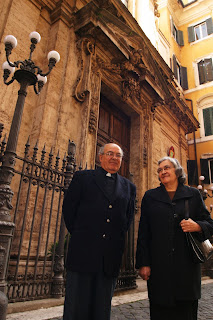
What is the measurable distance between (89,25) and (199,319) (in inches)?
311

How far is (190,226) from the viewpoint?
215cm

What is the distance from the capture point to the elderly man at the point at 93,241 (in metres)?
2.04

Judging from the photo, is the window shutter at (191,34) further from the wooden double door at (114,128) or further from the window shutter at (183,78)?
the wooden double door at (114,128)

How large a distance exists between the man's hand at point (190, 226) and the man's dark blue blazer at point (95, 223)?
1.65 ft

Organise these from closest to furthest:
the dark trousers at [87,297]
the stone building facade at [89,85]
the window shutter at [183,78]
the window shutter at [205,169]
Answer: the dark trousers at [87,297] → the stone building facade at [89,85] → the window shutter at [205,169] → the window shutter at [183,78]

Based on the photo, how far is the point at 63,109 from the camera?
7141mm

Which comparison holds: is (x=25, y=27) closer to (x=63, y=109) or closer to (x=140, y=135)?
(x=63, y=109)

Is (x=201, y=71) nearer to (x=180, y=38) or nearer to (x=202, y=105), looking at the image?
(x=202, y=105)

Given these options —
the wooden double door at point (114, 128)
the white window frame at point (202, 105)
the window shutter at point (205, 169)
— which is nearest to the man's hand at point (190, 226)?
the wooden double door at point (114, 128)

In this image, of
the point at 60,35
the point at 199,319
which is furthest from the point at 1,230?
the point at 60,35

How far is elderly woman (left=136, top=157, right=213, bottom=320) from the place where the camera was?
6.83 ft

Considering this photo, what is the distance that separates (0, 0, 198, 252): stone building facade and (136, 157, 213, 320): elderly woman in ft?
14.5

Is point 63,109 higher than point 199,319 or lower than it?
higher

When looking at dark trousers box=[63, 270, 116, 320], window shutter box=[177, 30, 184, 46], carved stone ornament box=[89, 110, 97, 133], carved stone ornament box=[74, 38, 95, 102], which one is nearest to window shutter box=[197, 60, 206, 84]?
window shutter box=[177, 30, 184, 46]
